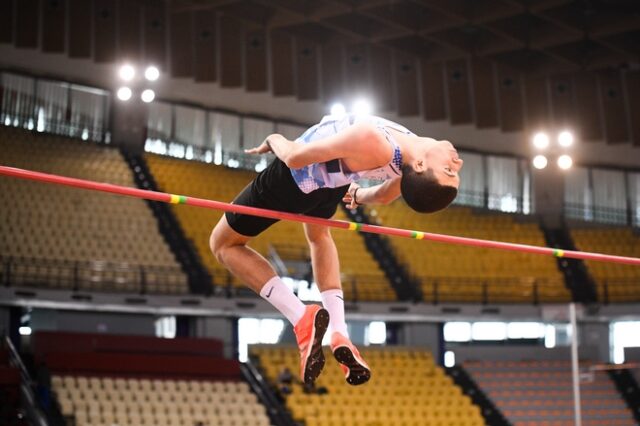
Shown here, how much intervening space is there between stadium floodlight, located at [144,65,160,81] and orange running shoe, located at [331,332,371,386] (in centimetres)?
1589

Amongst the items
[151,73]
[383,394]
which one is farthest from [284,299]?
[151,73]

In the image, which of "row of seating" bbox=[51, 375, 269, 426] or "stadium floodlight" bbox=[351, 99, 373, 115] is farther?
"stadium floodlight" bbox=[351, 99, 373, 115]

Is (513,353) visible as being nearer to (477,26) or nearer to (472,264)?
(472,264)

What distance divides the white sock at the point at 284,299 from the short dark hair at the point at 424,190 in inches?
32.2

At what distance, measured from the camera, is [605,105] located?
69.8 feet

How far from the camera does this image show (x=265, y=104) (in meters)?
22.5

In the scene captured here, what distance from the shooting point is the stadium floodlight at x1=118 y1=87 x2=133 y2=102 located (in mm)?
21656

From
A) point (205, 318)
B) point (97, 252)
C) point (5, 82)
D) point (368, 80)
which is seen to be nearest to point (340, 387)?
point (205, 318)

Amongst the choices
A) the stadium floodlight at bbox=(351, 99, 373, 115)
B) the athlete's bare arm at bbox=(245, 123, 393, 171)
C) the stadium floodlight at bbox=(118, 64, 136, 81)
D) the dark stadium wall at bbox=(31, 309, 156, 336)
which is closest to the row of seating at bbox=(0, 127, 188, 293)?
the dark stadium wall at bbox=(31, 309, 156, 336)

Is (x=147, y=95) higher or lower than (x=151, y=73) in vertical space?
higher

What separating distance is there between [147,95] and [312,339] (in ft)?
58.1

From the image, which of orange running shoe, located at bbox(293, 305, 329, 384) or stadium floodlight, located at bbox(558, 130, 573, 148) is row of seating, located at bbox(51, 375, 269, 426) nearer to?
orange running shoe, located at bbox(293, 305, 329, 384)

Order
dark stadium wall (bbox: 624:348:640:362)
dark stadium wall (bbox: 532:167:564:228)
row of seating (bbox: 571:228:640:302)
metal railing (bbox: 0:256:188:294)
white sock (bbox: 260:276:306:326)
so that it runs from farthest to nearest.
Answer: dark stadium wall (bbox: 532:167:564:228)
dark stadium wall (bbox: 624:348:640:362)
row of seating (bbox: 571:228:640:302)
metal railing (bbox: 0:256:188:294)
white sock (bbox: 260:276:306:326)

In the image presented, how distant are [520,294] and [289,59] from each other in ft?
22.5
